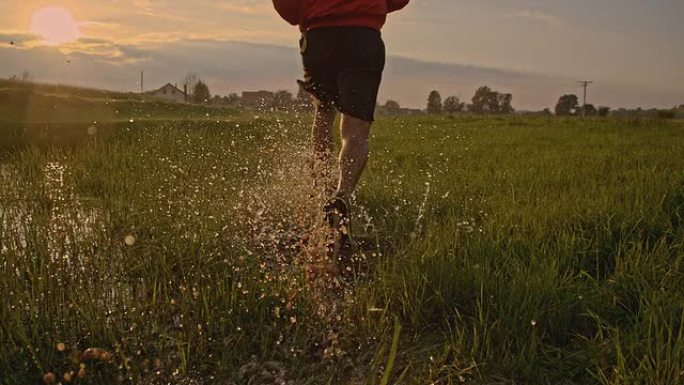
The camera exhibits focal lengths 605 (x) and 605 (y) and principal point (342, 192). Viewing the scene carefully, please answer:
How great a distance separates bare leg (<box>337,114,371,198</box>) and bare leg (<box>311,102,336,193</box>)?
46 cm

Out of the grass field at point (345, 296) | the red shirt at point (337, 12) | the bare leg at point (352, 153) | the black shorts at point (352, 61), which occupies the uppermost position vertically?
the red shirt at point (337, 12)

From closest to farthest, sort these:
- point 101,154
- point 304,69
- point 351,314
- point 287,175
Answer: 1. point 351,314
2. point 304,69
3. point 287,175
4. point 101,154

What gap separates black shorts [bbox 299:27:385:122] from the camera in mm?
3447

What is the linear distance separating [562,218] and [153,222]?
2707 mm

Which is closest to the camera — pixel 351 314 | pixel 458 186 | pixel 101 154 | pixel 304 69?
pixel 351 314

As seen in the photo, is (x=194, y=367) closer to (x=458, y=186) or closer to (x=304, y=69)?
(x=304, y=69)

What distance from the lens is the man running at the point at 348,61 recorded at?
3424 mm

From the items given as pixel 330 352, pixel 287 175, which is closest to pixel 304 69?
pixel 287 175

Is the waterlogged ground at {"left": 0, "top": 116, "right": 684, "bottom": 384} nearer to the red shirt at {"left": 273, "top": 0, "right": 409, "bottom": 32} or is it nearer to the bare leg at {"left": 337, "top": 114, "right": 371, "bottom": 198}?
the bare leg at {"left": 337, "top": 114, "right": 371, "bottom": 198}

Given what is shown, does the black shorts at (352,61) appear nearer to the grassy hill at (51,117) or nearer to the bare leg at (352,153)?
the bare leg at (352,153)

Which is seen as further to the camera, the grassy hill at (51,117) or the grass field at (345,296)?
the grassy hill at (51,117)

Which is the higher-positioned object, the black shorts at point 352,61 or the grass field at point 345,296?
the black shorts at point 352,61

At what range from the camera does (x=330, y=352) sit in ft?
7.70

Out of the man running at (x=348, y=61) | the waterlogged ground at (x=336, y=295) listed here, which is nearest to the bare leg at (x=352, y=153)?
the man running at (x=348, y=61)
